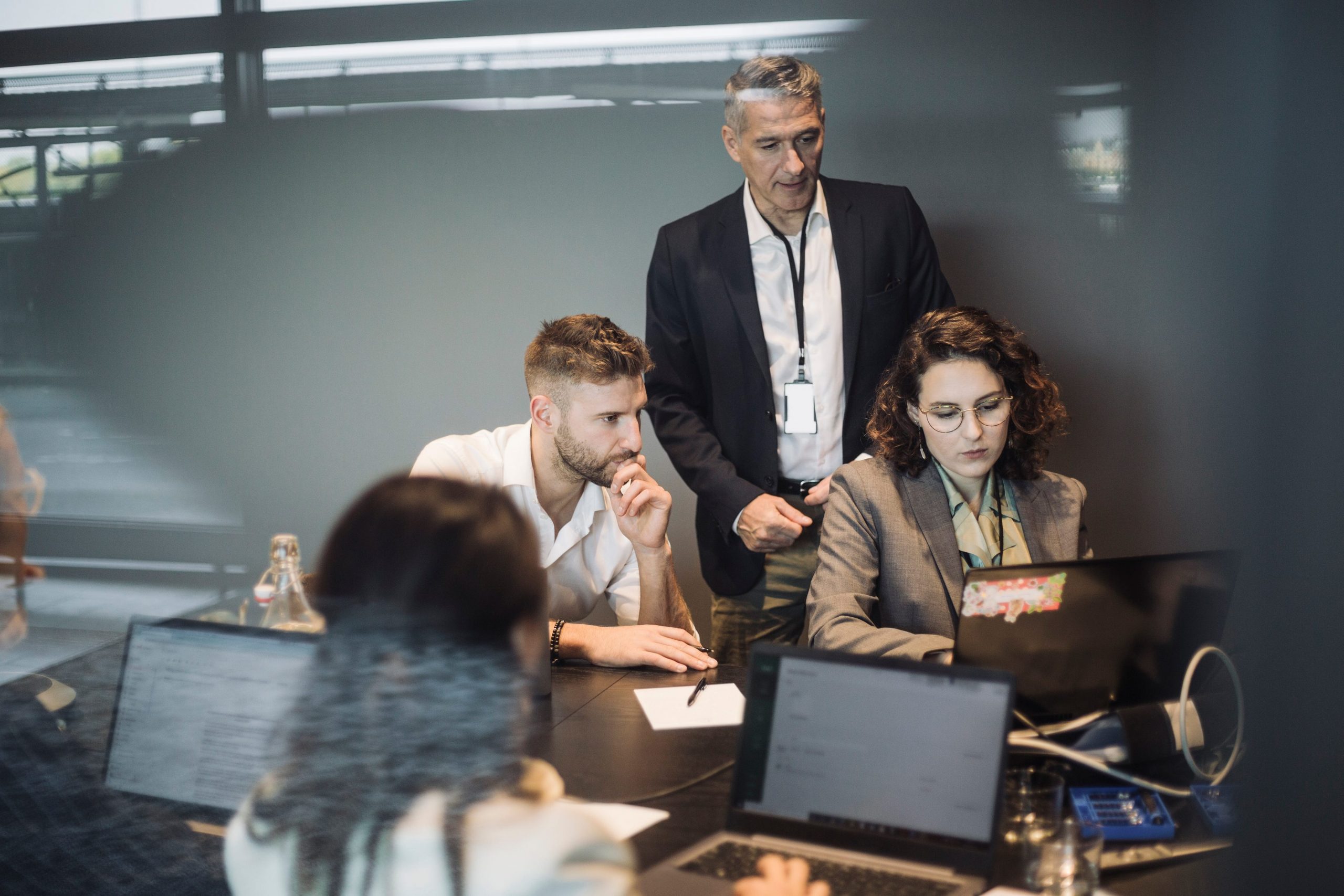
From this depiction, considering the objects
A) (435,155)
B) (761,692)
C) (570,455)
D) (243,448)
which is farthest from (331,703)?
(570,455)

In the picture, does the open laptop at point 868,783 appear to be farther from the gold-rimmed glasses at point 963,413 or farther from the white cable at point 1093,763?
the gold-rimmed glasses at point 963,413

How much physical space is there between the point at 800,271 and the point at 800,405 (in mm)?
269

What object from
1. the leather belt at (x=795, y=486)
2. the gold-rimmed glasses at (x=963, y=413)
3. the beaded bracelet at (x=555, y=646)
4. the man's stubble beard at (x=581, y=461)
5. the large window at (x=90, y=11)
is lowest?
the beaded bracelet at (x=555, y=646)

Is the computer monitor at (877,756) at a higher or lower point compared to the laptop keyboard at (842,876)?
higher

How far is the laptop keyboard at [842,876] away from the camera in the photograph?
29.8 inches

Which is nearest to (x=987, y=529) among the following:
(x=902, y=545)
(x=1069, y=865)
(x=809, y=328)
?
(x=902, y=545)

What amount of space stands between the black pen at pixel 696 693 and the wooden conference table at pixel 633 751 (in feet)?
0.12

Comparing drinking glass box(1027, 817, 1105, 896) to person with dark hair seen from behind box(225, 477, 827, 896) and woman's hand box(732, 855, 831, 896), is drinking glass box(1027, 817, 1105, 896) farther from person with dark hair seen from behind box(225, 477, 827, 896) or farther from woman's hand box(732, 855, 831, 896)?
person with dark hair seen from behind box(225, 477, 827, 896)

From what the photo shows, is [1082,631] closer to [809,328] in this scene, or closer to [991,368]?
[991,368]

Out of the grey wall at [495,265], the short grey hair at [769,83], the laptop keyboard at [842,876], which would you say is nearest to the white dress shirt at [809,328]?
the short grey hair at [769,83]

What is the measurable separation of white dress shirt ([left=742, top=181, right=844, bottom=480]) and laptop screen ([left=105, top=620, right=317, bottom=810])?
1.20 metres

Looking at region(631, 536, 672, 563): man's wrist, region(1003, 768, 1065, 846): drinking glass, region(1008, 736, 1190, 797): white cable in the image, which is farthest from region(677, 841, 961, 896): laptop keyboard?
region(631, 536, 672, 563): man's wrist

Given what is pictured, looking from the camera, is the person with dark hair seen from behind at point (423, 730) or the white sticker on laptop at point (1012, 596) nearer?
the person with dark hair seen from behind at point (423, 730)

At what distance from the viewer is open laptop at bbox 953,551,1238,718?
3.16ft
